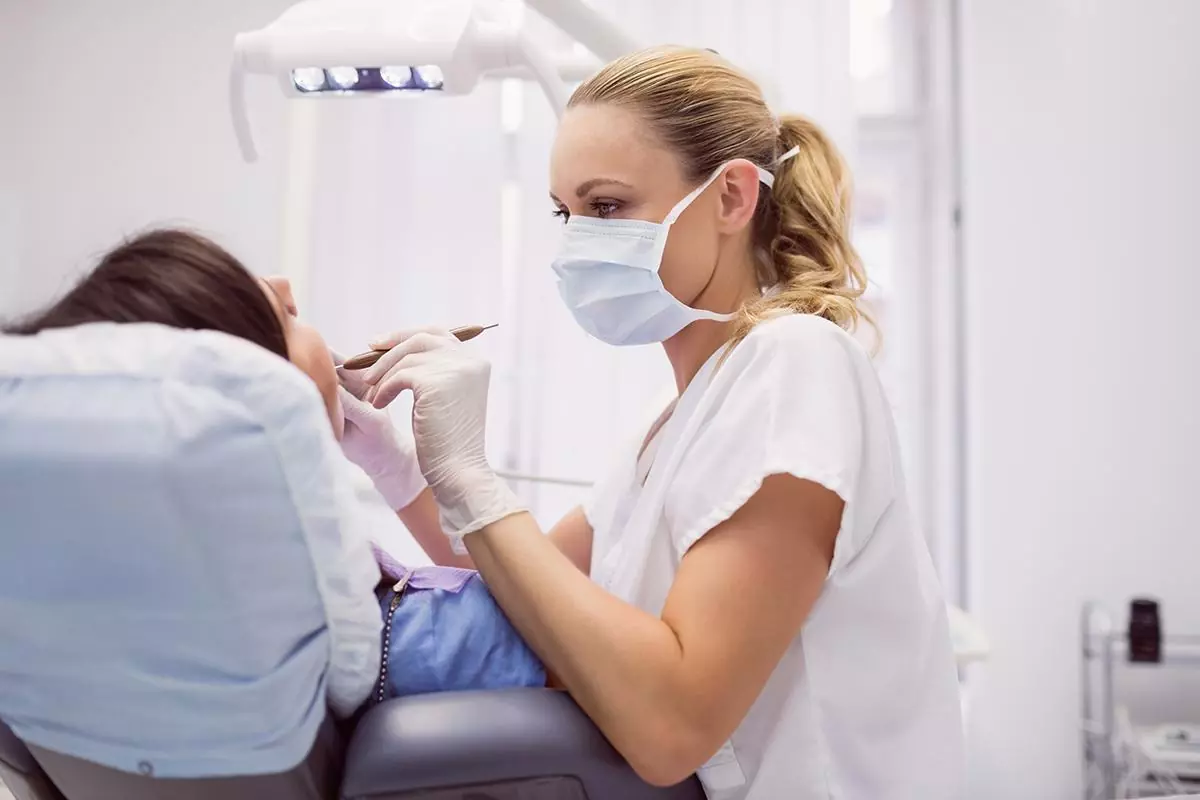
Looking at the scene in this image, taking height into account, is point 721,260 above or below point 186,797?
above

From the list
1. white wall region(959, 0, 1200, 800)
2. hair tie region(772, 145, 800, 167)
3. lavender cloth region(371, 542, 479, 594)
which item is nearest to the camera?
lavender cloth region(371, 542, 479, 594)

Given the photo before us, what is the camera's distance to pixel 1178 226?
8.01 feet

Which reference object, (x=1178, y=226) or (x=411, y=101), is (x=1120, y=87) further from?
(x=411, y=101)

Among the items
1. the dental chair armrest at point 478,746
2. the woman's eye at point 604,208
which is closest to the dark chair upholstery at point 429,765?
the dental chair armrest at point 478,746

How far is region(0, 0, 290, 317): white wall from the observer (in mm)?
2324

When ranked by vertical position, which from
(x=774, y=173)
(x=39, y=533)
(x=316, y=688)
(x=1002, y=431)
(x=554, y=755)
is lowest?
(x=1002, y=431)

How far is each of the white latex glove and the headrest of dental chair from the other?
273 mm

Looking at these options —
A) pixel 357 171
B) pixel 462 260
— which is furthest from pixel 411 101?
pixel 462 260

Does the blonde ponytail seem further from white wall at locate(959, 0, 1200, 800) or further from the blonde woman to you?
white wall at locate(959, 0, 1200, 800)

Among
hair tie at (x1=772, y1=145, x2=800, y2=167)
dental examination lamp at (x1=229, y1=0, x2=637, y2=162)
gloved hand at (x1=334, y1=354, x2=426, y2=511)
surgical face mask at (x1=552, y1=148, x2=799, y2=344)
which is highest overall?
dental examination lamp at (x1=229, y1=0, x2=637, y2=162)

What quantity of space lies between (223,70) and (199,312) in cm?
200

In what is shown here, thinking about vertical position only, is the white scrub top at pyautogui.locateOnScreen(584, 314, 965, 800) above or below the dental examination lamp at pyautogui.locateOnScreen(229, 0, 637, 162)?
below

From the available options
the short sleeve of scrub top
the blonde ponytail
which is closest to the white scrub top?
the short sleeve of scrub top

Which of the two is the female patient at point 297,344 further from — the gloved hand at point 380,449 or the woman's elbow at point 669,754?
the woman's elbow at point 669,754
